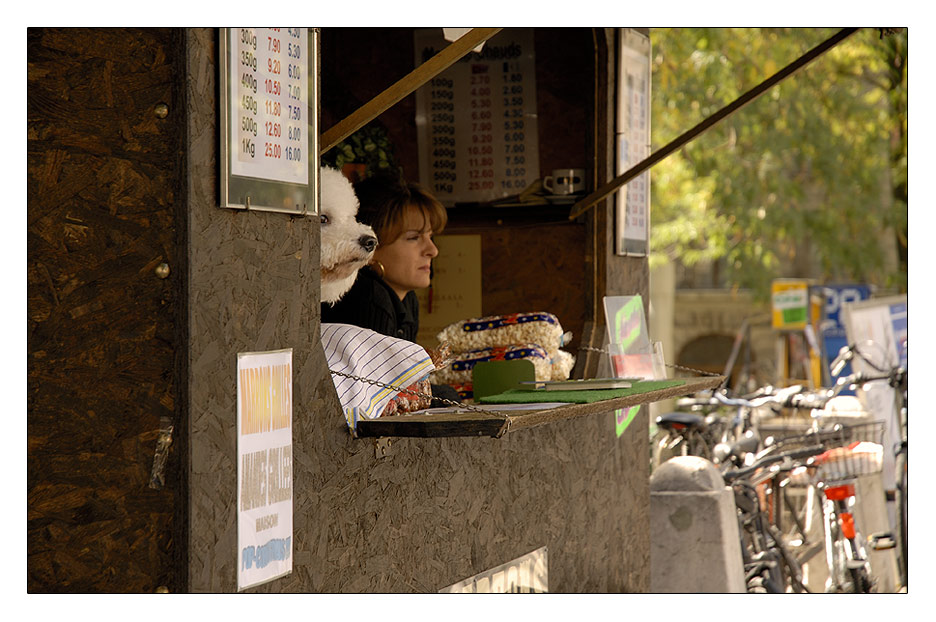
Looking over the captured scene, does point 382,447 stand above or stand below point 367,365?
below

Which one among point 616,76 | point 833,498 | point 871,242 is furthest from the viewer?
point 871,242

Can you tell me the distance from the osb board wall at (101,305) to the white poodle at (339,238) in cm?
97

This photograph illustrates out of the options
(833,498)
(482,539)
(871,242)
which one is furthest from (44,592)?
(871,242)

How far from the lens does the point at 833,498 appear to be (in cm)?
691

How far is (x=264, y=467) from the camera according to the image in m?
2.98

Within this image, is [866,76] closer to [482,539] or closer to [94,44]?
[482,539]

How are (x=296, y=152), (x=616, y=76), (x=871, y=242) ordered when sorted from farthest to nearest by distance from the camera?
(x=871, y=242), (x=616, y=76), (x=296, y=152)

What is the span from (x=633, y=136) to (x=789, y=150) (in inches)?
344

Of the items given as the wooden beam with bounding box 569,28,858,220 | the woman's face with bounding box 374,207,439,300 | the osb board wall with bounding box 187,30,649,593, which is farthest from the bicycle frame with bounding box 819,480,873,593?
the woman's face with bounding box 374,207,439,300

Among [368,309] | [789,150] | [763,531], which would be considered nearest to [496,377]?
[368,309]

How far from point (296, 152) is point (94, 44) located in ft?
1.82

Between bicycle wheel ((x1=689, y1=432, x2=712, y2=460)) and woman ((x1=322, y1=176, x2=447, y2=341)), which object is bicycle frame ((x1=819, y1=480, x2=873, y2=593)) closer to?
bicycle wheel ((x1=689, y1=432, x2=712, y2=460))

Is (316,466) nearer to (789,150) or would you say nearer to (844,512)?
(844,512)

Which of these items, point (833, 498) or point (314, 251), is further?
point (833, 498)
